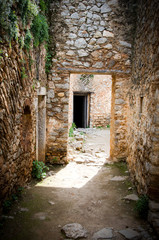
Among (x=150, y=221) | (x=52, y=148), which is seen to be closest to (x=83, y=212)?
(x=150, y=221)

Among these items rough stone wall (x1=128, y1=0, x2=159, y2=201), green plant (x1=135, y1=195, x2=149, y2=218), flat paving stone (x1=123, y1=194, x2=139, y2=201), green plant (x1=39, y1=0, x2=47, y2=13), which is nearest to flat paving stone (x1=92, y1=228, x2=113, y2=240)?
green plant (x1=135, y1=195, x2=149, y2=218)

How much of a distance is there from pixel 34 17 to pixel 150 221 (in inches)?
168

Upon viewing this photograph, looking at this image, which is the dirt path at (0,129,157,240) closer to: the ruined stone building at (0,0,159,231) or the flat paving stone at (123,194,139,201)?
the flat paving stone at (123,194,139,201)

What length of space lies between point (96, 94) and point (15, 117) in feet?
30.0

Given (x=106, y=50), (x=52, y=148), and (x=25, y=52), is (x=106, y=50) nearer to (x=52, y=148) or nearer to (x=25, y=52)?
(x=25, y=52)

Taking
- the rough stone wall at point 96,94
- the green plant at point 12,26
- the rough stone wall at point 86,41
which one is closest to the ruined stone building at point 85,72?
the rough stone wall at point 86,41

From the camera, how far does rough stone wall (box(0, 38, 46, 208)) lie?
263 centimetres

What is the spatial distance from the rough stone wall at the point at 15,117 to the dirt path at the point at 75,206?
0.44 meters

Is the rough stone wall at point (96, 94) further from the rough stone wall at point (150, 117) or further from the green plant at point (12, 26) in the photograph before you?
the green plant at point (12, 26)

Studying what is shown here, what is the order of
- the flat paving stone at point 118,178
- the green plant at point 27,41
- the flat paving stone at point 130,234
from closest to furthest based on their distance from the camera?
the flat paving stone at point 130,234
the green plant at point 27,41
the flat paving stone at point 118,178

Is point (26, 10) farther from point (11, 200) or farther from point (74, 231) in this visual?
point (74, 231)

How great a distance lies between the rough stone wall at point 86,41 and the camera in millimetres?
5047

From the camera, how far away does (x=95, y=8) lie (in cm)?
506

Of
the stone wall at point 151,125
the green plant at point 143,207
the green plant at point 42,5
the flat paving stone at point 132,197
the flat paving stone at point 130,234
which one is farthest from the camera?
the green plant at point 42,5
